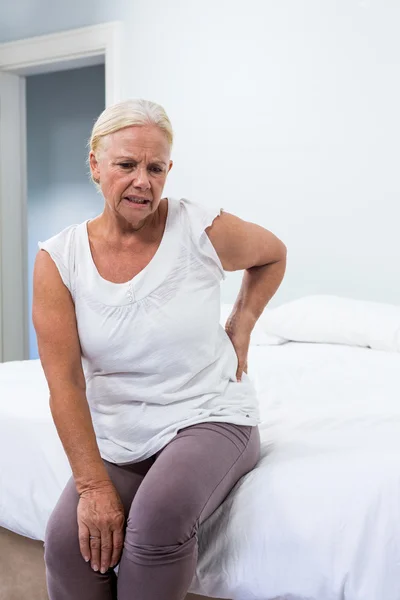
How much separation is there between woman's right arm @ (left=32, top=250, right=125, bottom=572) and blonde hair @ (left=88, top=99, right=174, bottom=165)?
255 mm

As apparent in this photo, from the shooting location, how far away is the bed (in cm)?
122

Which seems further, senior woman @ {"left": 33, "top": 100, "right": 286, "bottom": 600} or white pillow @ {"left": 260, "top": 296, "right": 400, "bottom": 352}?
white pillow @ {"left": 260, "top": 296, "right": 400, "bottom": 352}

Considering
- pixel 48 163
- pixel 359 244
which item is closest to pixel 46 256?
pixel 359 244


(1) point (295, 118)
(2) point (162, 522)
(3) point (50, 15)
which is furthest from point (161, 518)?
(3) point (50, 15)

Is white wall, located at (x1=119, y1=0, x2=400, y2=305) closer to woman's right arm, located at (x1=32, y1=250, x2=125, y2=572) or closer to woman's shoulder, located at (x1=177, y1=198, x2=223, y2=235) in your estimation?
woman's shoulder, located at (x1=177, y1=198, x2=223, y2=235)

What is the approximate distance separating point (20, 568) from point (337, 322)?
141 cm

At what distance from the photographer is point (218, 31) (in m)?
3.40

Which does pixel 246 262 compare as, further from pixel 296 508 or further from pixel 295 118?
pixel 295 118

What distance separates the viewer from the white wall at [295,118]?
9.94ft

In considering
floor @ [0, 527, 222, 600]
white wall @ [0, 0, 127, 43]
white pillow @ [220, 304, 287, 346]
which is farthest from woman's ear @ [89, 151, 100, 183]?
white wall @ [0, 0, 127, 43]

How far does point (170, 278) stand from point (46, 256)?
Result: 0.24 m

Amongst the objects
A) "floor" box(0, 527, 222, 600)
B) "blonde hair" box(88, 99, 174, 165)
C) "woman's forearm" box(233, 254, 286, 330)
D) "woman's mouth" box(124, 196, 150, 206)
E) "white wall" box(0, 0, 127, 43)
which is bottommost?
"floor" box(0, 527, 222, 600)

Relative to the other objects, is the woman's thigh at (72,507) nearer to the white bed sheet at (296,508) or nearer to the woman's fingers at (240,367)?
the white bed sheet at (296,508)

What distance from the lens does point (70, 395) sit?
1.37 m
